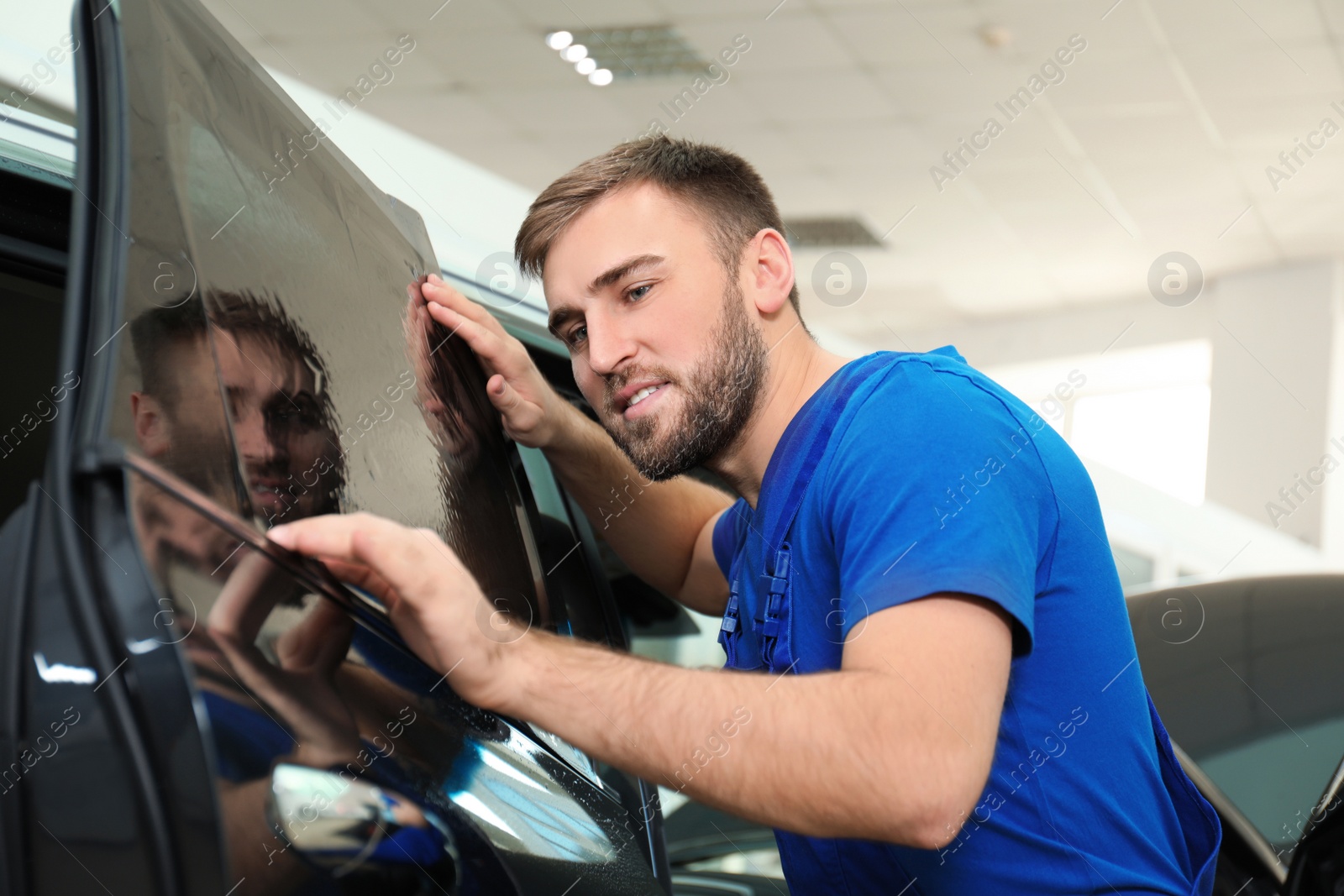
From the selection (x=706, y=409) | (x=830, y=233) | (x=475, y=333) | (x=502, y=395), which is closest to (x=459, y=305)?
(x=475, y=333)

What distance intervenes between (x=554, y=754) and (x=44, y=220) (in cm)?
75

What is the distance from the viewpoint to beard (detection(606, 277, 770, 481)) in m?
1.45

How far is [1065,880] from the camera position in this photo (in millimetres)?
1125

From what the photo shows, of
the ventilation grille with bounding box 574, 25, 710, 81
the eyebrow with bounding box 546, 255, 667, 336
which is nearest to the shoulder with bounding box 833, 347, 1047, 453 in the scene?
the eyebrow with bounding box 546, 255, 667, 336

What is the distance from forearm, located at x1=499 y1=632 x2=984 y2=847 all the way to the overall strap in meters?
0.31

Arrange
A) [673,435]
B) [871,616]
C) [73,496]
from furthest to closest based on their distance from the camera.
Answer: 1. [673,435]
2. [871,616]
3. [73,496]

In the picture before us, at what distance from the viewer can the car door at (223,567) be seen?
60cm

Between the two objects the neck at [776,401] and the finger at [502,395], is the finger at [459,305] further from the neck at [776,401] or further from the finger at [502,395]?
the neck at [776,401]

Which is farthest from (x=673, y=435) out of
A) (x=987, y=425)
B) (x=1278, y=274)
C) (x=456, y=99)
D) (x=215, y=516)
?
(x=1278, y=274)

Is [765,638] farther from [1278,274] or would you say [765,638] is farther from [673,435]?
[1278,274]

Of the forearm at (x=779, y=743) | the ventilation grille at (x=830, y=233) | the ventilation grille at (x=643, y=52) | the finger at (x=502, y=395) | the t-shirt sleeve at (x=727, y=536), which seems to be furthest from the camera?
the ventilation grille at (x=830, y=233)

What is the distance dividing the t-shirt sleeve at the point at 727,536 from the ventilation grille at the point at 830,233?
28.8 feet

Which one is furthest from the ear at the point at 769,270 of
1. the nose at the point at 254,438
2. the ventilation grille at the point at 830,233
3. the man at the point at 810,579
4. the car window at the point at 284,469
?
the ventilation grille at the point at 830,233

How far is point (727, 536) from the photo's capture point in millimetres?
1740
